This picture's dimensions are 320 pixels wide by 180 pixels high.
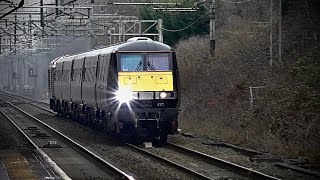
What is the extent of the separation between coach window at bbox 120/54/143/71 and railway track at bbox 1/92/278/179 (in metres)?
2.62

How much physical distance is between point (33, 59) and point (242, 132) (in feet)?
274

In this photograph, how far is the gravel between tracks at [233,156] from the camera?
14.1 metres

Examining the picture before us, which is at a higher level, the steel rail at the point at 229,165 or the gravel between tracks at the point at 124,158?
the steel rail at the point at 229,165

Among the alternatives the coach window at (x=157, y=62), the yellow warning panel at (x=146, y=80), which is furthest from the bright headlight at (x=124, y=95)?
the coach window at (x=157, y=62)

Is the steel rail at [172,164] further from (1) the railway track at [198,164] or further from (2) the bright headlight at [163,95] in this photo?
(2) the bright headlight at [163,95]

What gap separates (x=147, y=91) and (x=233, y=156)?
4350 millimetres

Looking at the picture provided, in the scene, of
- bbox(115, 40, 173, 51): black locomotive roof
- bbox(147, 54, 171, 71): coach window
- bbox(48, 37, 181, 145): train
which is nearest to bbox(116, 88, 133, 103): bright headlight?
bbox(48, 37, 181, 145): train

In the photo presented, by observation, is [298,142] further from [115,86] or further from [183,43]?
[183,43]

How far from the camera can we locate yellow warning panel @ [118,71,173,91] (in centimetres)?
2081

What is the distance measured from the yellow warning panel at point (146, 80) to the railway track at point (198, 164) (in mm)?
1963

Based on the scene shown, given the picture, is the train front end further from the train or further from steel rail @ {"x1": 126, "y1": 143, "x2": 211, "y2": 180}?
steel rail @ {"x1": 126, "y1": 143, "x2": 211, "y2": 180}

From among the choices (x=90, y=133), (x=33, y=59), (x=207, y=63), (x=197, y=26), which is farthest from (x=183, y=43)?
(x=33, y=59)

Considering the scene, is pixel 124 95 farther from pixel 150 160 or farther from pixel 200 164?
pixel 200 164

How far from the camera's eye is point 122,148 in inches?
800
